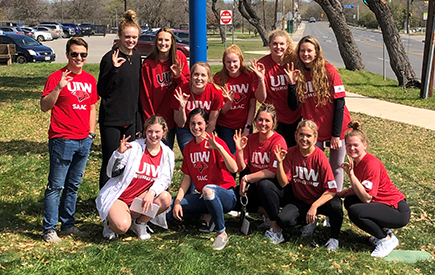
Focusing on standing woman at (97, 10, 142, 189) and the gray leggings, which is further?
the gray leggings

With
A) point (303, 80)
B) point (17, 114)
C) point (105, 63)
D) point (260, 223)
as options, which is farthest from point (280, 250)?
point (17, 114)

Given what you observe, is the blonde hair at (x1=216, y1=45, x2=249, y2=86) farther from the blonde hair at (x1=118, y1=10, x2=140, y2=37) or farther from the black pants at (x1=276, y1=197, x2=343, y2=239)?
the black pants at (x1=276, y1=197, x2=343, y2=239)

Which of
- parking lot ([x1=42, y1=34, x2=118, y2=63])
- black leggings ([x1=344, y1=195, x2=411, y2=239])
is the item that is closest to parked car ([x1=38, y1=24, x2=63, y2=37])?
parking lot ([x1=42, y1=34, x2=118, y2=63])

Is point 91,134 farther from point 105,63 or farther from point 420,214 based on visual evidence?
point 420,214

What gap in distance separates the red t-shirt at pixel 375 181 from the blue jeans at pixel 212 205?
4.07ft

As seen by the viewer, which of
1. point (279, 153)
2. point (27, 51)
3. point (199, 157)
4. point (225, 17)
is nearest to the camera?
point (279, 153)

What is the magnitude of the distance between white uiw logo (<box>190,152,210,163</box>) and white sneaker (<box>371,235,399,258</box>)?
5.88 feet

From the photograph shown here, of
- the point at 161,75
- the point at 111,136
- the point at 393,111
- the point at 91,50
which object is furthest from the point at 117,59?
the point at 91,50

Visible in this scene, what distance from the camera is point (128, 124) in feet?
15.5

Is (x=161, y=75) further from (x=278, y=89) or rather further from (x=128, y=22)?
(x=278, y=89)

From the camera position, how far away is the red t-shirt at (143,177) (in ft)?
14.5

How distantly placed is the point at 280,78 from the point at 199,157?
1247 millimetres

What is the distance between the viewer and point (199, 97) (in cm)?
486

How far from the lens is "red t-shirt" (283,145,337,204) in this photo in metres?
4.34
